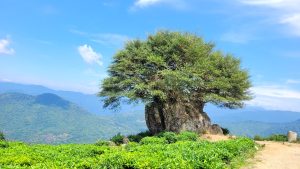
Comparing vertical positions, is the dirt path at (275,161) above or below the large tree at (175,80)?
below

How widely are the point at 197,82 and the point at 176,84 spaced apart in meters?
3.32

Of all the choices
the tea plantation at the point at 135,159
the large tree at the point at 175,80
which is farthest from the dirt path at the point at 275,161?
the large tree at the point at 175,80

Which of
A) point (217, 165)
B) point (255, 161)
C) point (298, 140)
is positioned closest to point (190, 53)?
point (298, 140)

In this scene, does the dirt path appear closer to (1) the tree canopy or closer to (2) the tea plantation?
(2) the tea plantation

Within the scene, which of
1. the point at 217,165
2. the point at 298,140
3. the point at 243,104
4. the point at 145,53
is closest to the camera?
the point at 217,165

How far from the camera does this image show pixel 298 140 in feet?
153

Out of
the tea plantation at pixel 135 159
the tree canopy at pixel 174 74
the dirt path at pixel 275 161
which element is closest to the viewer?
the tea plantation at pixel 135 159

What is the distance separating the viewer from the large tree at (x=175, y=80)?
4819cm

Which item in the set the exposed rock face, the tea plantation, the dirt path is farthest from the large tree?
the tea plantation

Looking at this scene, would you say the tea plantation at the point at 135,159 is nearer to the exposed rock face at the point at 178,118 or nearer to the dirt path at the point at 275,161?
the dirt path at the point at 275,161

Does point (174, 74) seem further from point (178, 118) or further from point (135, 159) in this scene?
point (135, 159)

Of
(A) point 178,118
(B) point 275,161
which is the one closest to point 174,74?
(A) point 178,118

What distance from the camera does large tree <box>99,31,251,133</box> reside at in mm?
48188

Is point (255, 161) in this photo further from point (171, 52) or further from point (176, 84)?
point (171, 52)
